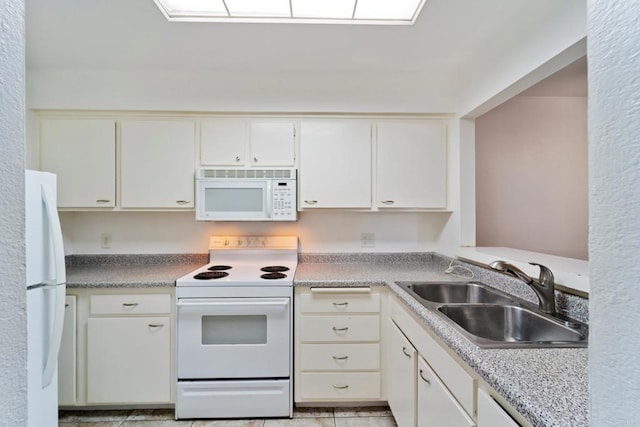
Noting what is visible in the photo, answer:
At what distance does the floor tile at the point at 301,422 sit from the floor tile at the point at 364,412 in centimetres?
9

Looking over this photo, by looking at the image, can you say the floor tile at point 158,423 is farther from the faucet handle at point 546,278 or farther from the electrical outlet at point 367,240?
the faucet handle at point 546,278

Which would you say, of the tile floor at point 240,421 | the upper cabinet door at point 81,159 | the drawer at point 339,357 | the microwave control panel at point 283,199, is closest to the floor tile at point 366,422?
the tile floor at point 240,421

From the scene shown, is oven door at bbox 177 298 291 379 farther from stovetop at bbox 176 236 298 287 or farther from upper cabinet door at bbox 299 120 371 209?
upper cabinet door at bbox 299 120 371 209

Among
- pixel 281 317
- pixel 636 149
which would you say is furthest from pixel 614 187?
pixel 281 317

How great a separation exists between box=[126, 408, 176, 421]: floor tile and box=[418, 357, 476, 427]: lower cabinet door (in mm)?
1580

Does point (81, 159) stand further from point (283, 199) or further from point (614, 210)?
point (614, 210)

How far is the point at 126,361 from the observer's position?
6.25ft

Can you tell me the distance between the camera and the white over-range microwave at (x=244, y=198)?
7.18 ft

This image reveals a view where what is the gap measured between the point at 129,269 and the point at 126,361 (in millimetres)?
706

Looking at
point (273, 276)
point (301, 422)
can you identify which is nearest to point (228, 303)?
point (273, 276)

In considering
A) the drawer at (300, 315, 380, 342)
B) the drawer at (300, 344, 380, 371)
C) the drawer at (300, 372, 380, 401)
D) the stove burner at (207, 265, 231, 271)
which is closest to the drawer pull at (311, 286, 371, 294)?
the drawer at (300, 315, 380, 342)

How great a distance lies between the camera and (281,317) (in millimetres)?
1891

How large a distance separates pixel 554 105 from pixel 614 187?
117 inches

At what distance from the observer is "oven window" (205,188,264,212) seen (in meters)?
2.19
